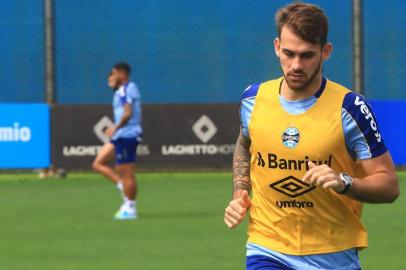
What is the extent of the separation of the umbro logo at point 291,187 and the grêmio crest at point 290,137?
16 centimetres

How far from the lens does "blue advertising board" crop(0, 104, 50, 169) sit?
845 inches

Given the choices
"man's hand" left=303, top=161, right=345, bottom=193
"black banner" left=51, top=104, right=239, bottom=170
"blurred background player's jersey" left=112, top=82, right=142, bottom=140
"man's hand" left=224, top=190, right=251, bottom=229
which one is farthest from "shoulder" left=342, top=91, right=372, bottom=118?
"black banner" left=51, top=104, right=239, bottom=170

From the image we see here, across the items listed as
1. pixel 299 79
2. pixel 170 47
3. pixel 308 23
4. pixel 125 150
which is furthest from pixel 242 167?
pixel 170 47

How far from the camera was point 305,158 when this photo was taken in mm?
5766

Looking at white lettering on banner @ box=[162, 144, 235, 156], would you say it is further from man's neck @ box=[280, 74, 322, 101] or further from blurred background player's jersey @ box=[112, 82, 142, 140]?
man's neck @ box=[280, 74, 322, 101]

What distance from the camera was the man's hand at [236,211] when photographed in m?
5.76

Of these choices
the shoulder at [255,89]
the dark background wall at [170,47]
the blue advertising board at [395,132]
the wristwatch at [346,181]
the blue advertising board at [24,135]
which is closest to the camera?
the wristwatch at [346,181]

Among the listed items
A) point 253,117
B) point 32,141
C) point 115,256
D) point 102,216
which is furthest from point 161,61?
point 253,117

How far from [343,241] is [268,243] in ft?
1.19

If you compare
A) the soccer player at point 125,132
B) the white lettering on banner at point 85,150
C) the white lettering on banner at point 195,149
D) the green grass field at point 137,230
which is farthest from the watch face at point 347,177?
the white lettering on banner at point 85,150

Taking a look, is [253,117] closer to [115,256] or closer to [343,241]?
[343,241]

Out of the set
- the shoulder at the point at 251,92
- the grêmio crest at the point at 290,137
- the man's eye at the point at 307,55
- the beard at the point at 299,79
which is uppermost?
the man's eye at the point at 307,55

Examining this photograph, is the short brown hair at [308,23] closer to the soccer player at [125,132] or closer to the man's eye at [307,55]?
the man's eye at [307,55]

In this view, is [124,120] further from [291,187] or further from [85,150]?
[291,187]
